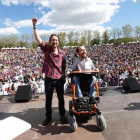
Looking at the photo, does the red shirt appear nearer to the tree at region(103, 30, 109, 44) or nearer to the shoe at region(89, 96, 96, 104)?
the shoe at region(89, 96, 96, 104)

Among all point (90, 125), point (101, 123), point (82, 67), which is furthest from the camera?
point (82, 67)

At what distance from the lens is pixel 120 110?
381 cm

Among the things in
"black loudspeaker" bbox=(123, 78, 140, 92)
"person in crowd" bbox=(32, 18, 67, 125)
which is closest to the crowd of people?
"person in crowd" bbox=(32, 18, 67, 125)

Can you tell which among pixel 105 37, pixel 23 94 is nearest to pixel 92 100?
pixel 23 94

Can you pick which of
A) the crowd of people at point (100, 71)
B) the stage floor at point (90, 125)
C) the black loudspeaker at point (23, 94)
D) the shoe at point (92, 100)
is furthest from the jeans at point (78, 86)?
the black loudspeaker at point (23, 94)

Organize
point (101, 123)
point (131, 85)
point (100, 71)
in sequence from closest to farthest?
point (101, 123) < point (131, 85) < point (100, 71)

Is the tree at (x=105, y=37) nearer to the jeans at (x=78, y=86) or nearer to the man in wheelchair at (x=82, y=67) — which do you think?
the man in wheelchair at (x=82, y=67)

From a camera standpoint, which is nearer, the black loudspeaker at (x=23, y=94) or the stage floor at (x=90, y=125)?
the stage floor at (x=90, y=125)

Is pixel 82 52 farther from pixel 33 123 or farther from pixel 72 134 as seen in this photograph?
pixel 33 123

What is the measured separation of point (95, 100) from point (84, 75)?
56 centimetres

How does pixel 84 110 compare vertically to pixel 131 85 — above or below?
below

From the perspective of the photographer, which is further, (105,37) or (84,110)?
(105,37)

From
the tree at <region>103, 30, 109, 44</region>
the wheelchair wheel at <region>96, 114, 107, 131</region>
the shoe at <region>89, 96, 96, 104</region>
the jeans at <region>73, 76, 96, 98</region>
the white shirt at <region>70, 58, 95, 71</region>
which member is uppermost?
the tree at <region>103, 30, 109, 44</region>

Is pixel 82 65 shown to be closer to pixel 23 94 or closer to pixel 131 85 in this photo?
pixel 23 94
